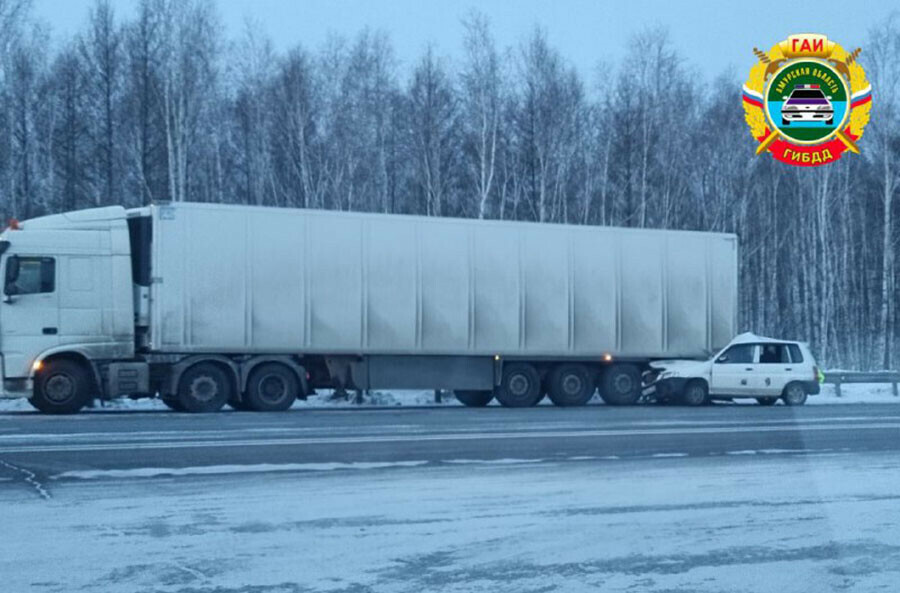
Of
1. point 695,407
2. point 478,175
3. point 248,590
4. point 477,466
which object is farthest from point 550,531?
point 478,175

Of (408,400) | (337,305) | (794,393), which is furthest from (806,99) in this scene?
(337,305)

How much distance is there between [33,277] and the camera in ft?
71.0

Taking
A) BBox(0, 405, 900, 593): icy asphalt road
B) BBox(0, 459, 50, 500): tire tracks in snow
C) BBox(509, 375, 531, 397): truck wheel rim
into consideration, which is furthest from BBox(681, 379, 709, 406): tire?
BBox(0, 459, 50, 500): tire tracks in snow

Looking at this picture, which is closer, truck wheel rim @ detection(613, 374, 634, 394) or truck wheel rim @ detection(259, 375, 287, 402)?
truck wheel rim @ detection(259, 375, 287, 402)

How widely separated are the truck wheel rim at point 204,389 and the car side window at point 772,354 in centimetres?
1211

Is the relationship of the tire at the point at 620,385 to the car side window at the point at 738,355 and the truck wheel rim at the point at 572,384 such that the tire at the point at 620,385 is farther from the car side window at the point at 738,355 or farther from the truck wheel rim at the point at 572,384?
the car side window at the point at 738,355

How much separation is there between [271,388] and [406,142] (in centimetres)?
2118

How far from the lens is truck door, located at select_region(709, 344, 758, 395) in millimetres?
27141

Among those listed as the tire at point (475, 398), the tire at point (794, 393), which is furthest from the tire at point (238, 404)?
the tire at point (794, 393)

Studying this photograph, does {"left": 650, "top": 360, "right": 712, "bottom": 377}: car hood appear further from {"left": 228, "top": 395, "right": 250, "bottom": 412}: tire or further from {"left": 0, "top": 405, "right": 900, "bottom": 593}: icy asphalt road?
{"left": 228, "top": 395, "right": 250, "bottom": 412}: tire

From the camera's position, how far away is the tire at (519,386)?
85.5ft

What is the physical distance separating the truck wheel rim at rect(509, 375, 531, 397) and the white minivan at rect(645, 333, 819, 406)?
3.04 metres

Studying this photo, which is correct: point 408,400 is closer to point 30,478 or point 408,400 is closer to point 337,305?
point 337,305

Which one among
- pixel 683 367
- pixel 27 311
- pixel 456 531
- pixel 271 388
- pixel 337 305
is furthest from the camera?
pixel 683 367
